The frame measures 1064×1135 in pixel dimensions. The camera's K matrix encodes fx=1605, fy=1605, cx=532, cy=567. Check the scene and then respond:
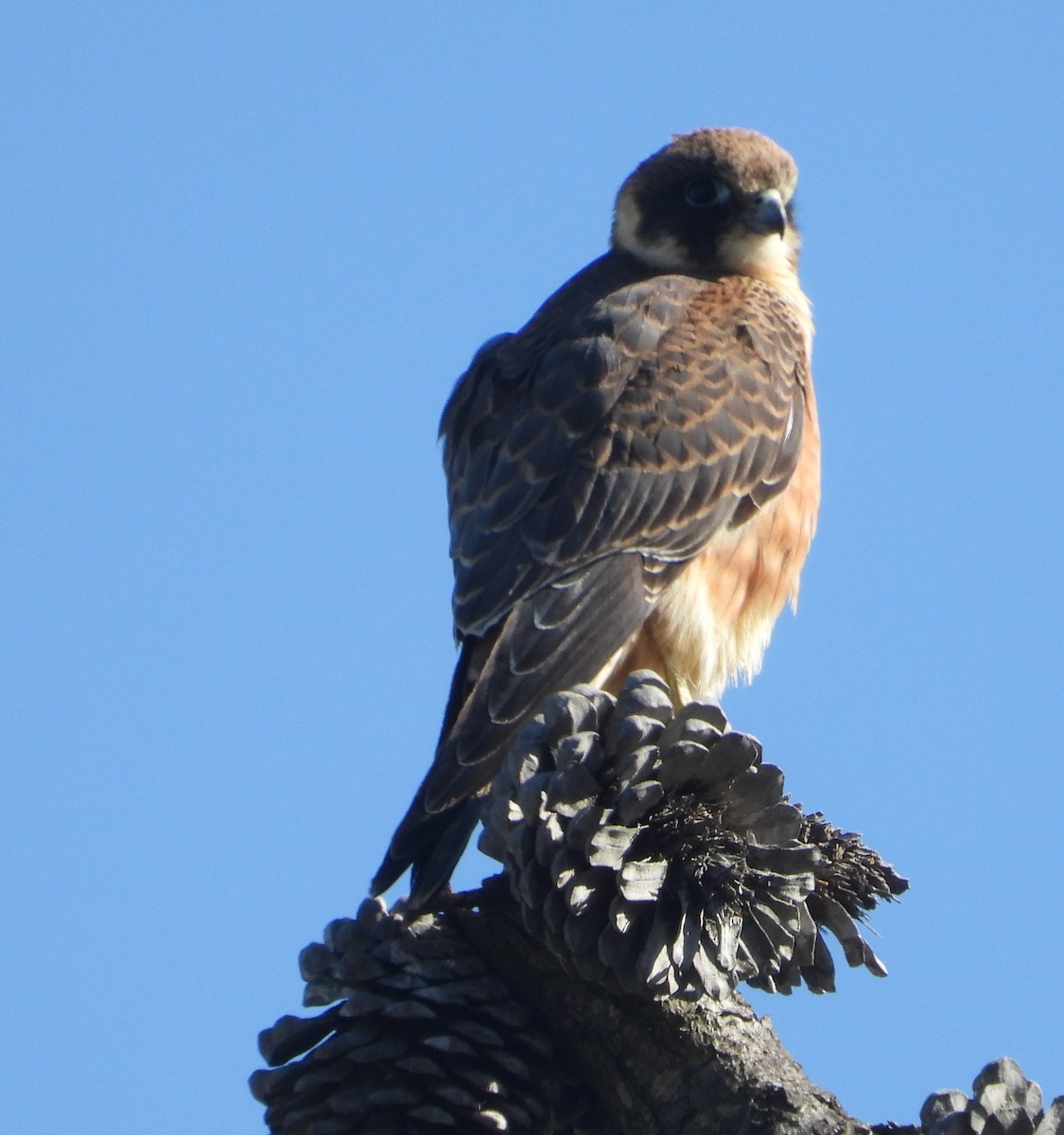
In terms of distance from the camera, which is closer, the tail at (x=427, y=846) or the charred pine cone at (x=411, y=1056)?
the charred pine cone at (x=411, y=1056)

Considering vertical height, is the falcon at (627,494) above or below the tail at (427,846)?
above

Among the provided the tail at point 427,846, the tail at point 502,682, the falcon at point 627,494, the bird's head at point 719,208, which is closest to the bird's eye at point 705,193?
the bird's head at point 719,208

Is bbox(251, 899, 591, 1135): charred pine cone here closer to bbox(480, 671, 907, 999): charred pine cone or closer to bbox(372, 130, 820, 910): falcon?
bbox(480, 671, 907, 999): charred pine cone

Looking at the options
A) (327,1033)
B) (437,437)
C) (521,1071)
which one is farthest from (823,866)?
(437,437)

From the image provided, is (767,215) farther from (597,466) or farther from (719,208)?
(597,466)

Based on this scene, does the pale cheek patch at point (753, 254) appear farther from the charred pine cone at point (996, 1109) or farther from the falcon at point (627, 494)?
the charred pine cone at point (996, 1109)

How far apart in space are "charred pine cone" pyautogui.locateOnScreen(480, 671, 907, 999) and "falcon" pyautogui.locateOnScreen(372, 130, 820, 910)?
963 millimetres

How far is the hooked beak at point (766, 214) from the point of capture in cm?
491

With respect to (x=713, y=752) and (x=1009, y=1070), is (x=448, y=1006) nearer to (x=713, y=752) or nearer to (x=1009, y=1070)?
(x=713, y=752)

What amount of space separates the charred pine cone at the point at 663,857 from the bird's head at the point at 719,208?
274 cm

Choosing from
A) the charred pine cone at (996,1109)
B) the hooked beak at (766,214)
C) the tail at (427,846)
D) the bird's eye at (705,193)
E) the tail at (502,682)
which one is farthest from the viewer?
the bird's eye at (705,193)

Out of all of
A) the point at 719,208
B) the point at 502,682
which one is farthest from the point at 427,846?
the point at 719,208

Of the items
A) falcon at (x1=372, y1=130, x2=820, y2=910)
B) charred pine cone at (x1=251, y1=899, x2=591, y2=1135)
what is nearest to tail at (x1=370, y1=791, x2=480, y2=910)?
falcon at (x1=372, y1=130, x2=820, y2=910)

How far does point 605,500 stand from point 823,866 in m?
1.57
